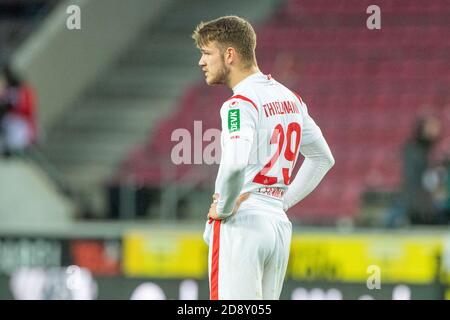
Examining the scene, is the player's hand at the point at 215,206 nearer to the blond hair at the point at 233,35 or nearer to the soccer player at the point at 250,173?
the soccer player at the point at 250,173

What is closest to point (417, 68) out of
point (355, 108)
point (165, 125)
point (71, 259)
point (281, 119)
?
point (355, 108)

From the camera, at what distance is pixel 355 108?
12672 mm

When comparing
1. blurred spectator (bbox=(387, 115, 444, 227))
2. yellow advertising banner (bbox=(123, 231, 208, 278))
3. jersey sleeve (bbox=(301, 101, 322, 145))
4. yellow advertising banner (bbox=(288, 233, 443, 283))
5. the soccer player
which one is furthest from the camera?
yellow advertising banner (bbox=(123, 231, 208, 278))

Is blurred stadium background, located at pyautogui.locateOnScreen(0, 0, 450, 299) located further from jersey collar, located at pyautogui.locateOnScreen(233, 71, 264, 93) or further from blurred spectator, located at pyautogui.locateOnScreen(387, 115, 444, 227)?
jersey collar, located at pyautogui.locateOnScreen(233, 71, 264, 93)

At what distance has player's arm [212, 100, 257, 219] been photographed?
14.4 ft

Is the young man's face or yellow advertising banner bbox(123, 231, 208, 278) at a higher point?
the young man's face

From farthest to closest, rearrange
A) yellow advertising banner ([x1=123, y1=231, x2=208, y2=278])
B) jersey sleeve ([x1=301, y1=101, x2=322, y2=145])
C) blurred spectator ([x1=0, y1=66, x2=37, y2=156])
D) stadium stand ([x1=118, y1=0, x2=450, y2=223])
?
1. stadium stand ([x1=118, y1=0, x2=450, y2=223])
2. blurred spectator ([x1=0, y1=66, x2=37, y2=156])
3. yellow advertising banner ([x1=123, y1=231, x2=208, y2=278])
4. jersey sleeve ([x1=301, y1=101, x2=322, y2=145])

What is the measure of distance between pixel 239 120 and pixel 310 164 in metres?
0.66

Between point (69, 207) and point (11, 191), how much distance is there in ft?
2.10

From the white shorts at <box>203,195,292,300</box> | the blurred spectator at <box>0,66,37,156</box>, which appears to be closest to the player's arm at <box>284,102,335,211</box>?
the white shorts at <box>203,195,292,300</box>

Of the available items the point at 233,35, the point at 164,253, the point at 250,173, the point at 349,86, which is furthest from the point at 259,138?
the point at 349,86

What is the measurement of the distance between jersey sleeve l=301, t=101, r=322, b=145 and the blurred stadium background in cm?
297

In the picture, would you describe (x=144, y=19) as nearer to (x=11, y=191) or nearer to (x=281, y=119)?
(x=11, y=191)

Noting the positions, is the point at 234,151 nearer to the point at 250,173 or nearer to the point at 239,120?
the point at 239,120
